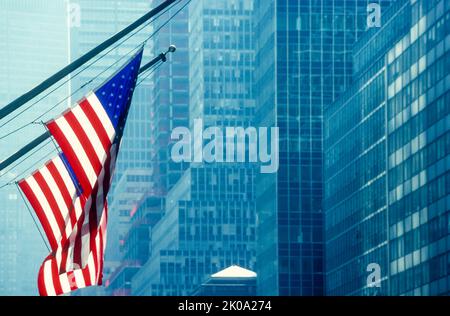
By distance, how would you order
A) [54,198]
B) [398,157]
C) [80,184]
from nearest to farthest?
[80,184]
[54,198]
[398,157]

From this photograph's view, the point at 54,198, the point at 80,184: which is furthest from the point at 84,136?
the point at 54,198

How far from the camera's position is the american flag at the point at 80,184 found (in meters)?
28.9

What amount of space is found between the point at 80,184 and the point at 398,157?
131448 mm

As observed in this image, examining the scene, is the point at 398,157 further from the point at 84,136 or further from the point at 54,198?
the point at 84,136

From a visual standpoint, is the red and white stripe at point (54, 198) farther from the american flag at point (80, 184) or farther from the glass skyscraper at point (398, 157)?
the glass skyscraper at point (398, 157)

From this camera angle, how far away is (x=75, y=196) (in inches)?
1238

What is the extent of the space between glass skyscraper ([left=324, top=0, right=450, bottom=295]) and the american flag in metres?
105

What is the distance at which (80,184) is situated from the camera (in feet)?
99.8

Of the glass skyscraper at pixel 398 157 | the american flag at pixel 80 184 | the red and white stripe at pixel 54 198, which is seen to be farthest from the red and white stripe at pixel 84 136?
the glass skyscraper at pixel 398 157

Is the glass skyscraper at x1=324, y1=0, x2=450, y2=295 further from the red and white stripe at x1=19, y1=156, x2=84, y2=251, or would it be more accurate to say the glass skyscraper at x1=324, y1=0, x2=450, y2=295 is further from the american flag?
the american flag

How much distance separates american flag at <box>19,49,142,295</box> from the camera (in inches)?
1139

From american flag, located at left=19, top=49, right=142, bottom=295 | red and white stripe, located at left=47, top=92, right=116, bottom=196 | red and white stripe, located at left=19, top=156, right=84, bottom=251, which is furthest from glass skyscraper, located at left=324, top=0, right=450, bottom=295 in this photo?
red and white stripe, located at left=47, top=92, right=116, bottom=196

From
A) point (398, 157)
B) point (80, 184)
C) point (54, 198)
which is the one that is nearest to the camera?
point (80, 184)

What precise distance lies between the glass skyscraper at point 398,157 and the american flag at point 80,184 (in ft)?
343
